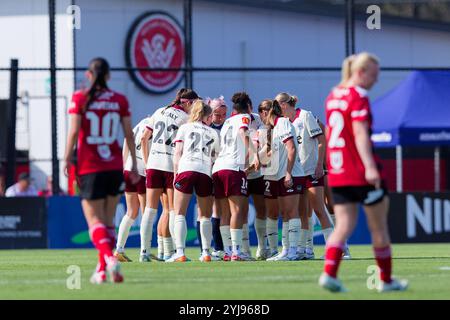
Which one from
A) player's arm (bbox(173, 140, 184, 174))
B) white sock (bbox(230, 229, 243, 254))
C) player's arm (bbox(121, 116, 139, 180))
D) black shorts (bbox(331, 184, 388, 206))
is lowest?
white sock (bbox(230, 229, 243, 254))

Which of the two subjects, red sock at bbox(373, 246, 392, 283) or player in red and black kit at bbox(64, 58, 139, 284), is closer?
red sock at bbox(373, 246, 392, 283)

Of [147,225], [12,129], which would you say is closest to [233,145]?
[147,225]

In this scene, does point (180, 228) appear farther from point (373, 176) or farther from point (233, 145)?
point (373, 176)

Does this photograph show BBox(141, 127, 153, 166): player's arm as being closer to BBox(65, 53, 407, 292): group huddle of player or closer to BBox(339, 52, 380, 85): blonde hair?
BBox(65, 53, 407, 292): group huddle of player

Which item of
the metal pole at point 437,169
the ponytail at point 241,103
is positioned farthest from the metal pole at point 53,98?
the metal pole at point 437,169

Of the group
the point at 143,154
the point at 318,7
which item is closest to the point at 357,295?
the point at 143,154

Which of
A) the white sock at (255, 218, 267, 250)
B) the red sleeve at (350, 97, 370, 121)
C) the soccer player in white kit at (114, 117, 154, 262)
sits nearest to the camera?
the red sleeve at (350, 97, 370, 121)

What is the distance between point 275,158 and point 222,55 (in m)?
19.7

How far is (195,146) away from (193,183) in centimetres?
45

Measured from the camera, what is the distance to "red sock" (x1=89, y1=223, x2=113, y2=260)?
11.4m

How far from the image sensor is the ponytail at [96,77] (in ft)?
37.9

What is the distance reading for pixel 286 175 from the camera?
15.5 meters

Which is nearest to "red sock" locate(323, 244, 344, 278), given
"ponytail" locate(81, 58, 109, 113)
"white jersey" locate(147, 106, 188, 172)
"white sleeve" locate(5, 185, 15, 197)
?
"ponytail" locate(81, 58, 109, 113)

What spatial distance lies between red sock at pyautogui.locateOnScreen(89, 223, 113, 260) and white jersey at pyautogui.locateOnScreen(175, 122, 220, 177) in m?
4.04
